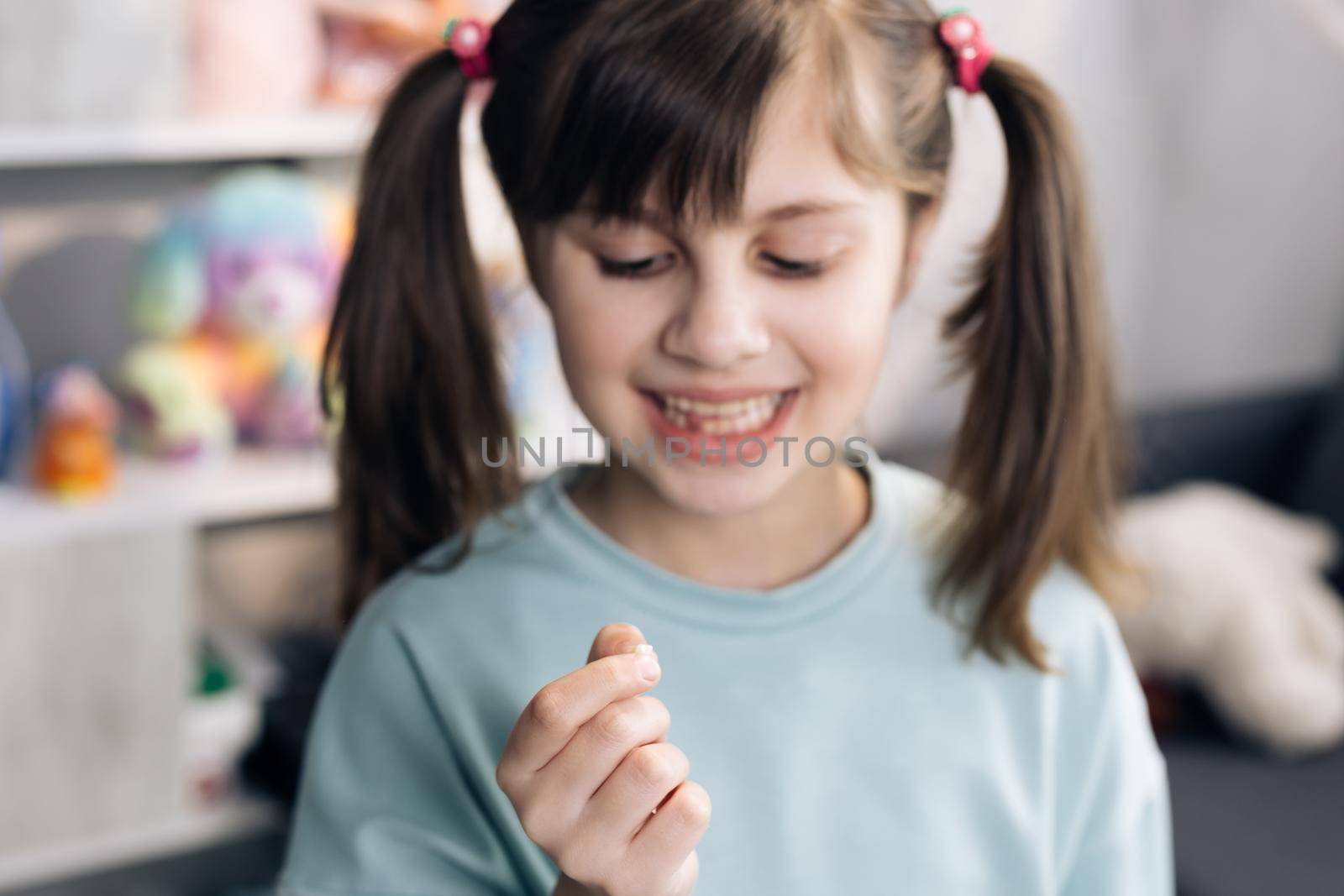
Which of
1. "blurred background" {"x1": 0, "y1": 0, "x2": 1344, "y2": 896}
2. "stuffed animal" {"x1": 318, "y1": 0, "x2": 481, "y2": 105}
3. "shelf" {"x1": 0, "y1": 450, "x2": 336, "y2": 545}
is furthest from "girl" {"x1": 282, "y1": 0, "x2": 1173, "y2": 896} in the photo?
"stuffed animal" {"x1": 318, "y1": 0, "x2": 481, "y2": 105}

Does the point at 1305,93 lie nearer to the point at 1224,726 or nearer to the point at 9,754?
the point at 1224,726

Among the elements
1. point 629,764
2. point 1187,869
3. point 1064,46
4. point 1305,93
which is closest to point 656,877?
point 629,764

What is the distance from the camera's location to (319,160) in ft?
5.56

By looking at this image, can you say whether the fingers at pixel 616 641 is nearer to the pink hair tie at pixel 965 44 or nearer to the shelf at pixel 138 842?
the pink hair tie at pixel 965 44

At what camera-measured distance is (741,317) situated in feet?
2.04

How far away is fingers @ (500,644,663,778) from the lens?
54cm

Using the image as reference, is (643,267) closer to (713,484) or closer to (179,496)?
(713,484)

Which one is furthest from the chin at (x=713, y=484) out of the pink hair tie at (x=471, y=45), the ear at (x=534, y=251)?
the pink hair tie at (x=471, y=45)

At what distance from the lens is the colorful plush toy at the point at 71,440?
144 cm

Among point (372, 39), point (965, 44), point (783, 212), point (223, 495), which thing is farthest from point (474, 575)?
point (372, 39)

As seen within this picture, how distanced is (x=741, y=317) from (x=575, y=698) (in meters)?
0.19

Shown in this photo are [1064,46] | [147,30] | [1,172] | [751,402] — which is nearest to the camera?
[751,402]

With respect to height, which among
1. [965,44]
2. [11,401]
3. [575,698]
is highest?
[965,44]

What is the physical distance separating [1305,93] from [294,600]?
1.67m
